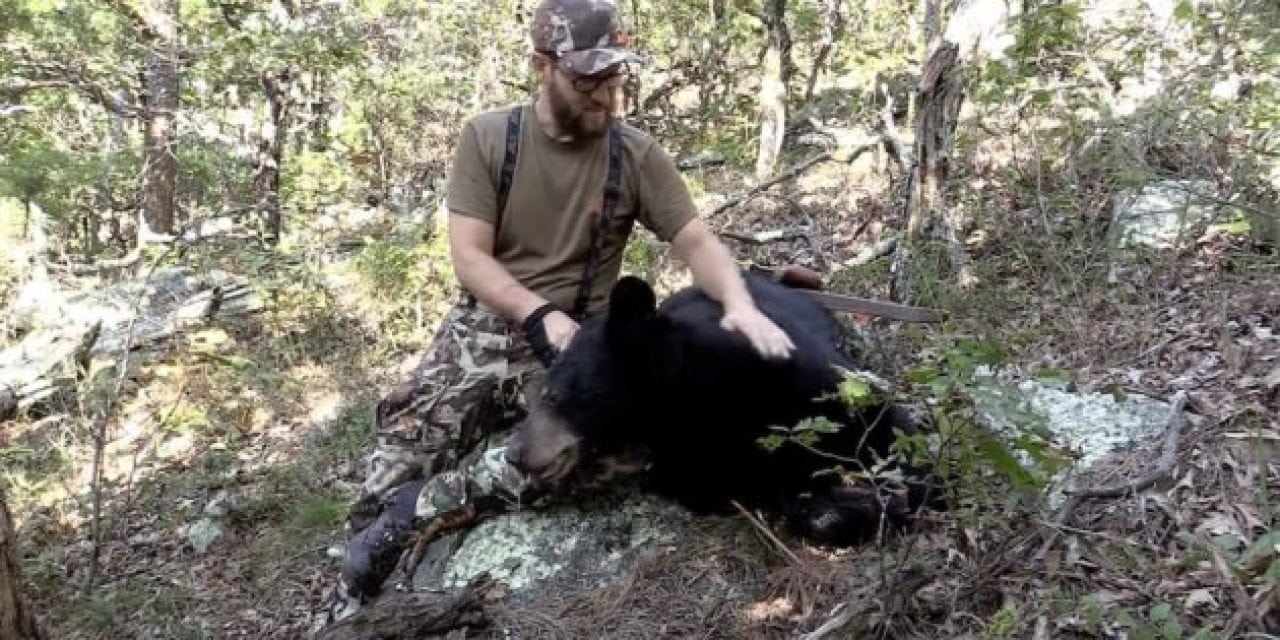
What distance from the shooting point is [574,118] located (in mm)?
4020

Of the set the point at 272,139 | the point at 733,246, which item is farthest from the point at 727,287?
the point at 272,139

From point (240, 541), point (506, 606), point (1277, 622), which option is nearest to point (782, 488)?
point (506, 606)

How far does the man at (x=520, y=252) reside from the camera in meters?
3.84

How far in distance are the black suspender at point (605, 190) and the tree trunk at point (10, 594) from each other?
2.11m

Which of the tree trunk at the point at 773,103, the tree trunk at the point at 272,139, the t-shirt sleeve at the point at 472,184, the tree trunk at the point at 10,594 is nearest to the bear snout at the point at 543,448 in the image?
the t-shirt sleeve at the point at 472,184

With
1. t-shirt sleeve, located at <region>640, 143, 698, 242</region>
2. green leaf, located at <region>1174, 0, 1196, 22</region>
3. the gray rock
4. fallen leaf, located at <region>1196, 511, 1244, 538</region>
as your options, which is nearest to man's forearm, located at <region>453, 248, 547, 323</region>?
t-shirt sleeve, located at <region>640, 143, 698, 242</region>

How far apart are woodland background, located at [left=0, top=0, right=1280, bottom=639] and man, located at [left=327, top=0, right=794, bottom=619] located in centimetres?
91

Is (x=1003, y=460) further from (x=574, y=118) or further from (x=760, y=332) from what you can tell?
(x=574, y=118)

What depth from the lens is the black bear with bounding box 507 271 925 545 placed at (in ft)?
11.3

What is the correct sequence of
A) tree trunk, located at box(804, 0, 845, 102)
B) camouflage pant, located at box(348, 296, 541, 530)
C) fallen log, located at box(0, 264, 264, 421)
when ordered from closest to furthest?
camouflage pant, located at box(348, 296, 541, 530)
fallen log, located at box(0, 264, 264, 421)
tree trunk, located at box(804, 0, 845, 102)

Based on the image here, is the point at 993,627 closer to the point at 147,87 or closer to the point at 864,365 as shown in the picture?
the point at 864,365

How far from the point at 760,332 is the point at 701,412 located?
0.35 m

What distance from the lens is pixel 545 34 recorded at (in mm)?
3871

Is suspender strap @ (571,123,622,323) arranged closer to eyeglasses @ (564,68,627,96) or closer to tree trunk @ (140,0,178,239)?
eyeglasses @ (564,68,627,96)
